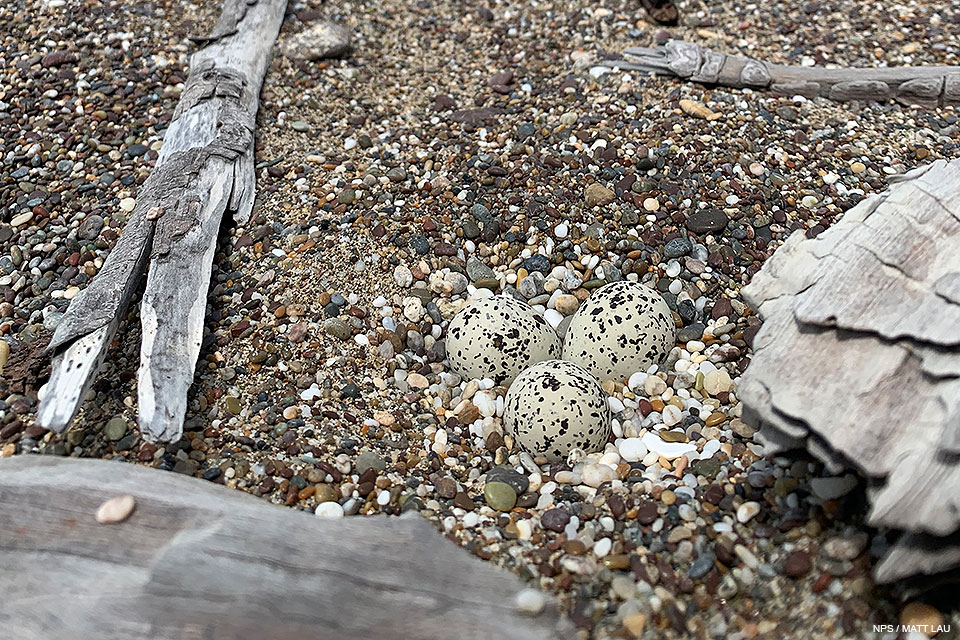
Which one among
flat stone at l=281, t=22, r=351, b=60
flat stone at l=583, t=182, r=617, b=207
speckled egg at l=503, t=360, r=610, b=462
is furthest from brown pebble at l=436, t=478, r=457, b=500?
flat stone at l=281, t=22, r=351, b=60

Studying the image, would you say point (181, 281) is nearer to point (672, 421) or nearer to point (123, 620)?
point (123, 620)

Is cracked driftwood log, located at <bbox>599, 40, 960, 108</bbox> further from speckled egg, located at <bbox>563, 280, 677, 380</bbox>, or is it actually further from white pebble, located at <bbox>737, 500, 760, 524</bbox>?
white pebble, located at <bbox>737, 500, 760, 524</bbox>

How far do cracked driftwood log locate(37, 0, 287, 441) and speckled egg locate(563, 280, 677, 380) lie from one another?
141 centimetres

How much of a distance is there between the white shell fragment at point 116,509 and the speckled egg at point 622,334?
157 cm

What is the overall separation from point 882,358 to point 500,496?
46.7 inches

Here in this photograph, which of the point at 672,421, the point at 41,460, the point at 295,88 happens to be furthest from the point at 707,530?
the point at 295,88

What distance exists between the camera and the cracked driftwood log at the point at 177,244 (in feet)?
8.65

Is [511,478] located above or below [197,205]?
below

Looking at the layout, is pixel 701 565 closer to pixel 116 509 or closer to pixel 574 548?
pixel 574 548

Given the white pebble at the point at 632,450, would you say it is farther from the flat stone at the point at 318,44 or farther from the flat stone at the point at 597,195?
the flat stone at the point at 318,44

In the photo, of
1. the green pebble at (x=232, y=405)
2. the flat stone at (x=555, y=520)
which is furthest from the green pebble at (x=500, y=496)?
the green pebble at (x=232, y=405)

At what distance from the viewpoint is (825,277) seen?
221 centimetres

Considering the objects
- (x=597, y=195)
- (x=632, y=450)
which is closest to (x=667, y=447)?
(x=632, y=450)

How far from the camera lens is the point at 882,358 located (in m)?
2.03
